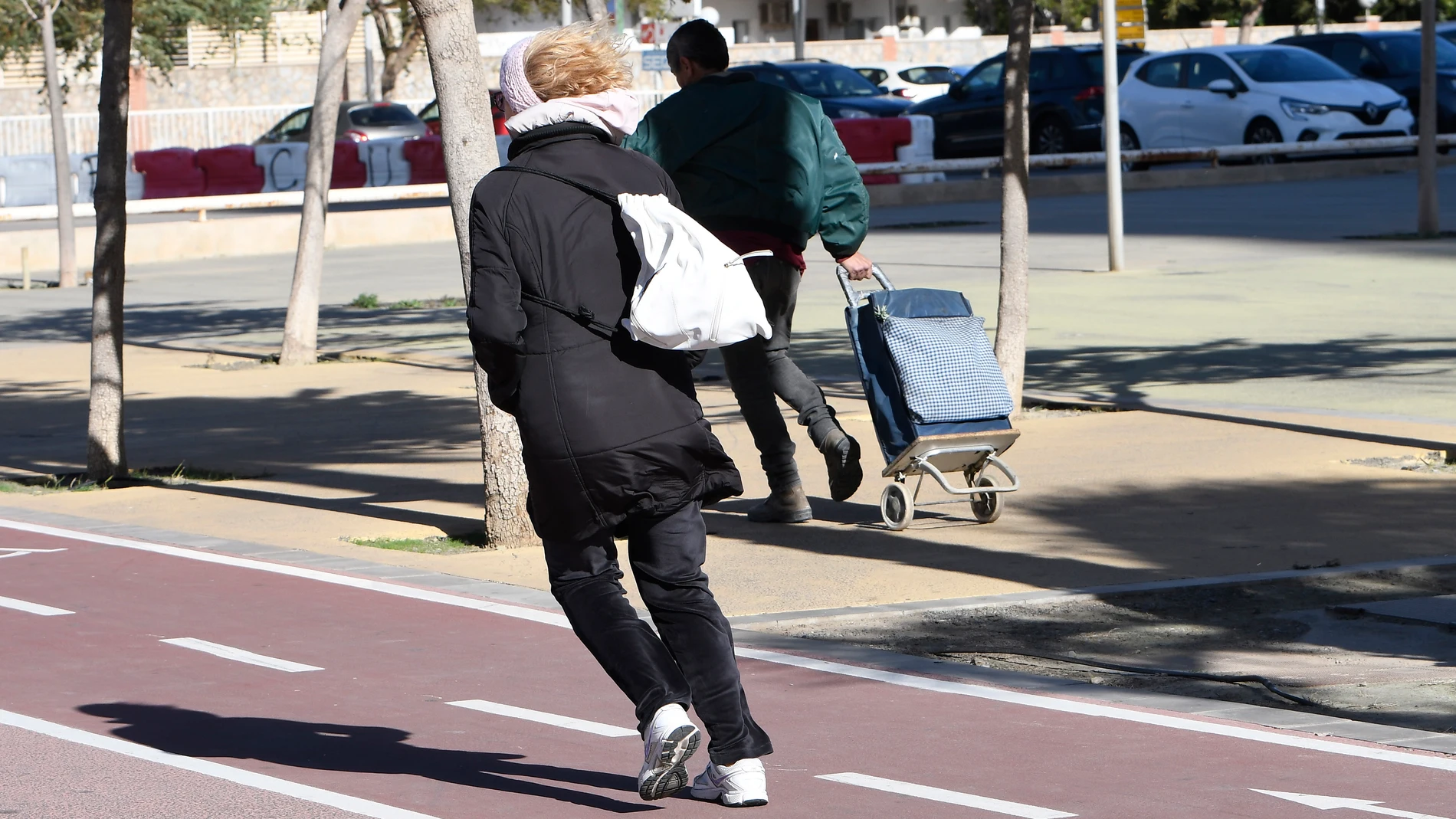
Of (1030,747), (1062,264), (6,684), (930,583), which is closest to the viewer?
(1030,747)

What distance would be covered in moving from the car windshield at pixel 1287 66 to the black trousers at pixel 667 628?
2641 centimetres

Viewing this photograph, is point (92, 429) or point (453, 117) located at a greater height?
point (453, 117)

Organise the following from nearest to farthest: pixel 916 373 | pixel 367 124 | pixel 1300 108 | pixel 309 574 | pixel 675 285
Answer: pixel 675 285
pixel 309 574
pixel 916 373
pixel 1300 108
pixel 367 124

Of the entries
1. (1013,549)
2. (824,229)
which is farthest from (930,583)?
(824,229)

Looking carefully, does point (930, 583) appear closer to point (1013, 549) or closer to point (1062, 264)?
point (1013, 549)

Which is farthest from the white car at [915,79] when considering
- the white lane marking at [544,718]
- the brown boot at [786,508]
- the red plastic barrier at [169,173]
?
the white lane marking at [544,718]

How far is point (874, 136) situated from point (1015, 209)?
70.6ft

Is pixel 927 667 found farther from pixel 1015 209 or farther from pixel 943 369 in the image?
pixel 1015 209

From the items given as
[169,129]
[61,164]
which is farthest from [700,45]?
[169,129]

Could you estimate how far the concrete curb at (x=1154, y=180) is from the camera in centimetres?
2920

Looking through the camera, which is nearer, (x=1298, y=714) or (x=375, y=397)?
(x=1298, y=714)

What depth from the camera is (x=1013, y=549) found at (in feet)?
25.7

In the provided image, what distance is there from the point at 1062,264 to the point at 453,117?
12.5m

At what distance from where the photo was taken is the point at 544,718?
564 cm
